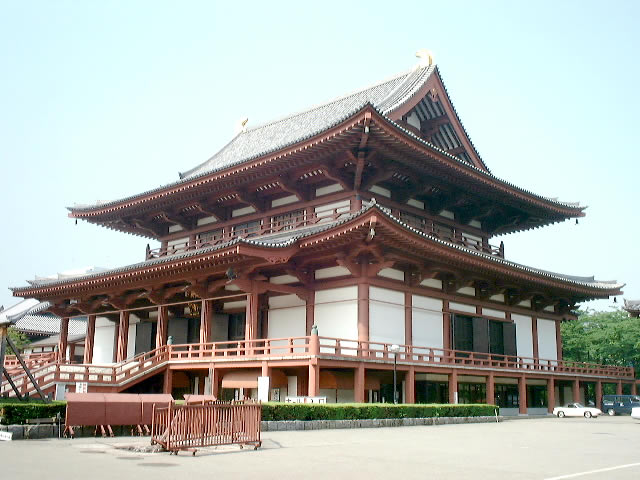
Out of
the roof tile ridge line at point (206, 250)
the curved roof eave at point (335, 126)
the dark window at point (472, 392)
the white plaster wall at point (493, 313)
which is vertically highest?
the curved roof eave at point (335, 126)

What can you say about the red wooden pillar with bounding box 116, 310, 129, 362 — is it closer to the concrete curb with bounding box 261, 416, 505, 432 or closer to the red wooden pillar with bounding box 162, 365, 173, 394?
the red wooden pillar with bounding box 162, 365, 173, 394

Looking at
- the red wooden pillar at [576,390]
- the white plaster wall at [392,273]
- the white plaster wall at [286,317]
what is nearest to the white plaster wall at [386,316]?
the white plaster wall at [392,273]

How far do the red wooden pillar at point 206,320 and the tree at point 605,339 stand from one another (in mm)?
40527

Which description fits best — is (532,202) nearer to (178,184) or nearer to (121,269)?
(178,184)

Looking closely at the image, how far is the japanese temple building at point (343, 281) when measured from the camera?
1108 inches

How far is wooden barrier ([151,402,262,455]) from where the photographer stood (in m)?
14.3

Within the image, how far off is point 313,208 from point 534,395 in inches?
690

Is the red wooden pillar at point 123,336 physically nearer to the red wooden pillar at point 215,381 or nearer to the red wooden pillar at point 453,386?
the red wooden pillar at point 215,381

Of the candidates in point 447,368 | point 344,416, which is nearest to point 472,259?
point 447,368

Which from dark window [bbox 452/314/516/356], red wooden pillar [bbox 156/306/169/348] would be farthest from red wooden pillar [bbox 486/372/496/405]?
red wooden pillar [bbox 156/306/169/348]

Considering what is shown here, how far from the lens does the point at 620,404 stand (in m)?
39.5

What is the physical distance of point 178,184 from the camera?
3419 centimetres

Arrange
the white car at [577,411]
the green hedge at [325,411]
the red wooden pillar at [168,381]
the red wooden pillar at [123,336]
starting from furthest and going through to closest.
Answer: the white car at [577,411] < the red wooden pillar at [123,336] < the red wooden pillar at [168,381] < the green hedge at [325,411]

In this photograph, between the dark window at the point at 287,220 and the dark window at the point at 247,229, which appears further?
the dark window at the point at 247,229
